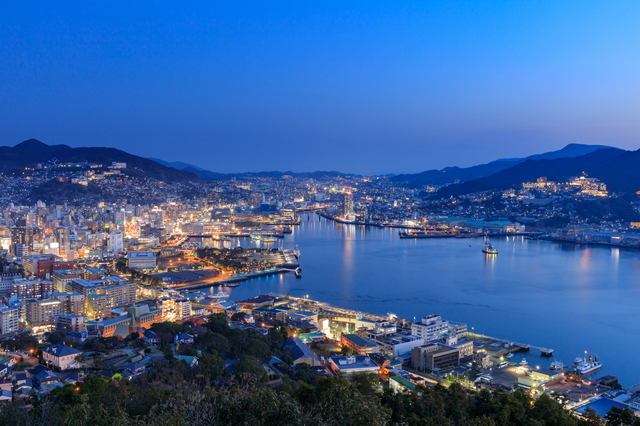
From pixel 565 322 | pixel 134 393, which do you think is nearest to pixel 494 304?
pixel 565 322

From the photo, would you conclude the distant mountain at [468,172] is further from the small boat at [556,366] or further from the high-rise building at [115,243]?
the small boat at [556,366]

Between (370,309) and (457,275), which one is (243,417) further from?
(457,275)

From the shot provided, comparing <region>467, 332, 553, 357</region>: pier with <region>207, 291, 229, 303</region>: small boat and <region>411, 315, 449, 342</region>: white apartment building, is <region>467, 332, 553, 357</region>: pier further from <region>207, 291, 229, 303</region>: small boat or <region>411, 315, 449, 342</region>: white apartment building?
<region>207, 291, 229, 303</region>: small boat

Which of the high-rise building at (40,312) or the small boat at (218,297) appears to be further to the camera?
the small boat at (218,297)

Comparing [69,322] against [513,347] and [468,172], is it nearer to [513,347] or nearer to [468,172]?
[513,347]

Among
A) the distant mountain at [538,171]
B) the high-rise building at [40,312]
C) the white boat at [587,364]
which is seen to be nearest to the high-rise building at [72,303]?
the high-rise building at [40,312]

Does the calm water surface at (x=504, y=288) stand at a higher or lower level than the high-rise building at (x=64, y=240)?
lower
